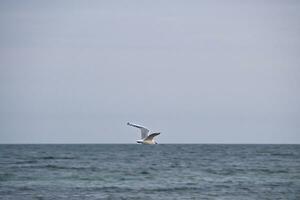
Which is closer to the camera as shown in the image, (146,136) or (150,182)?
(150,182)

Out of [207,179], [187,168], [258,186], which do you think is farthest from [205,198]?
[187,168]

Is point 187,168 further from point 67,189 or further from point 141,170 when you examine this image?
point 67,189

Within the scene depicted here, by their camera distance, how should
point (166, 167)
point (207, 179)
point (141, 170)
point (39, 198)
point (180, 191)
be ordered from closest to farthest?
1. point (39, 198)
2. point (180, 191)
3. point (207, 179)
4. point (141, 170)
5. point (166, 167)

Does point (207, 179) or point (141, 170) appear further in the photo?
point (141, 170)

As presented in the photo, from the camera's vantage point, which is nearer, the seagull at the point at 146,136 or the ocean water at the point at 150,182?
the ocean water at the point at 150,182

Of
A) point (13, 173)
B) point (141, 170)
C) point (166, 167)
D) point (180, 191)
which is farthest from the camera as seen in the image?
point (166, 167)

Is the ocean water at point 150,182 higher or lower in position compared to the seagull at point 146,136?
lower

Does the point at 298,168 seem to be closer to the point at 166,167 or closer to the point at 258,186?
the point at 166,167

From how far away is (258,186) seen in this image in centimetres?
4106

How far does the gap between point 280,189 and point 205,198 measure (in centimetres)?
513

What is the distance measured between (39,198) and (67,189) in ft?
13.0

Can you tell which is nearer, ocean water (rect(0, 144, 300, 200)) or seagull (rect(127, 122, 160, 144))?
ocean water (rect(0, 144, 300, 200))

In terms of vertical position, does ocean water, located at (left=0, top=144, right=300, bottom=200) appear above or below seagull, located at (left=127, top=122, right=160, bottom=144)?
below

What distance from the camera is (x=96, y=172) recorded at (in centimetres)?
5019
